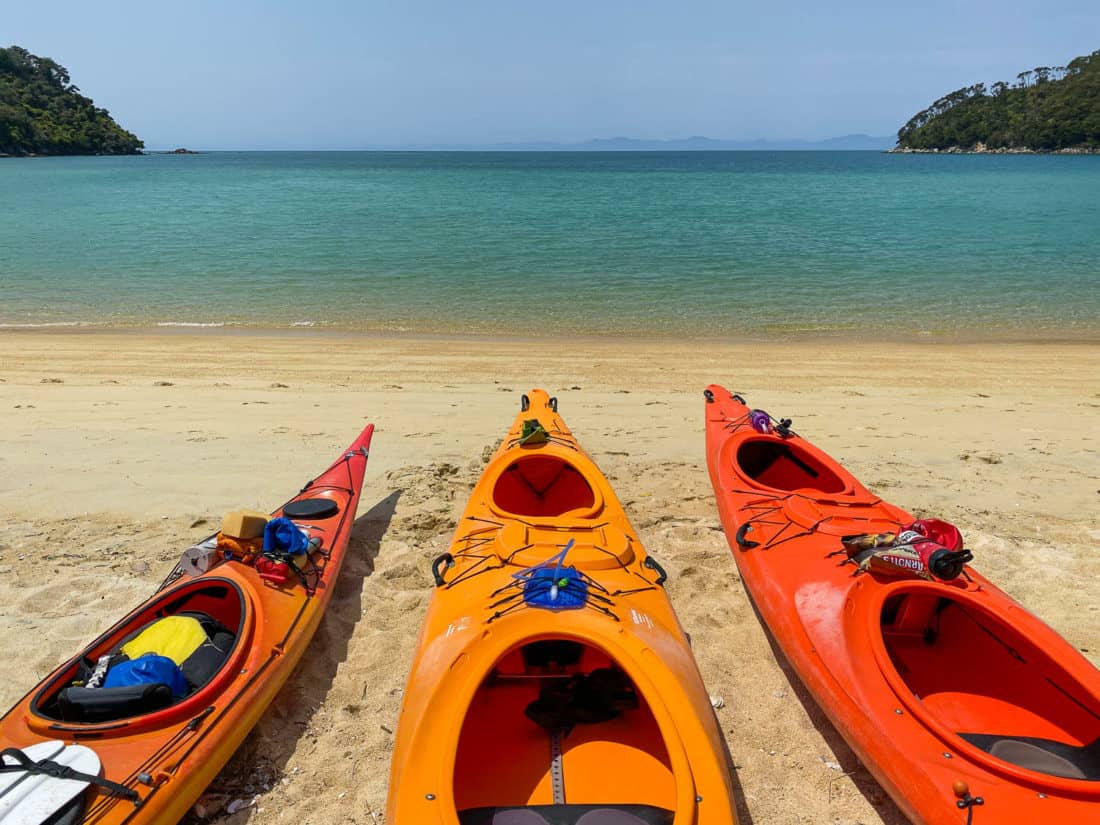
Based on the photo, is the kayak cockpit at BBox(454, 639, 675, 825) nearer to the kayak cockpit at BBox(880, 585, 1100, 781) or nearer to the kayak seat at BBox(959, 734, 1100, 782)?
the kayak cockpit at BBox(880, 585, 1100, 781)

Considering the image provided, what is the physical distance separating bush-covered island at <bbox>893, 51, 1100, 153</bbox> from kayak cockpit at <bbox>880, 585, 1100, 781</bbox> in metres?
131

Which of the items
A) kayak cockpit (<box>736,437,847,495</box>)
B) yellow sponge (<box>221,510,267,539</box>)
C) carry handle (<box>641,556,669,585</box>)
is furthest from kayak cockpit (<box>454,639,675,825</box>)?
kayak cockpit (<box>736,437,847,495</box>)

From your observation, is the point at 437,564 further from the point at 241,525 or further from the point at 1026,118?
the point at 1026,118

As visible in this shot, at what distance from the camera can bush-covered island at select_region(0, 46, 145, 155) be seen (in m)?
96.4

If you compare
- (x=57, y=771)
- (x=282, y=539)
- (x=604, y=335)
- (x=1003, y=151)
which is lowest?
(x=604, y=335)

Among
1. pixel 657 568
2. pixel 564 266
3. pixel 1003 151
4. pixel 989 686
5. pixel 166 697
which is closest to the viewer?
pixel 166 697

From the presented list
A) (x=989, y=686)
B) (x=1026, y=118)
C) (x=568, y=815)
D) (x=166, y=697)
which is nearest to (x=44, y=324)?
(x=166, y=697)

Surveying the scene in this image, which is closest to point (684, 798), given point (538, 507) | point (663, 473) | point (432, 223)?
point (538, 507)

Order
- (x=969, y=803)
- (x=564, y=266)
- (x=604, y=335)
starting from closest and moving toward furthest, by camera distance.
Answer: (x=969, y=803), (x=604, y=335), (x=564, y=266)

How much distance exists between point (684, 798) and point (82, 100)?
14833cm

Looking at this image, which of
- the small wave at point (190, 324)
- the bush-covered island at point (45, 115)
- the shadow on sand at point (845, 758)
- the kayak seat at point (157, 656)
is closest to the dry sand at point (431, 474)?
the shadow on sand at point (845, 758)

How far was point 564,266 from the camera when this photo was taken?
64.6 feet

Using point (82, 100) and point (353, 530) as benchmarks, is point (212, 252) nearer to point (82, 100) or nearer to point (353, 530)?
point (353, 530)

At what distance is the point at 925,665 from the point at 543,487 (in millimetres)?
3058
